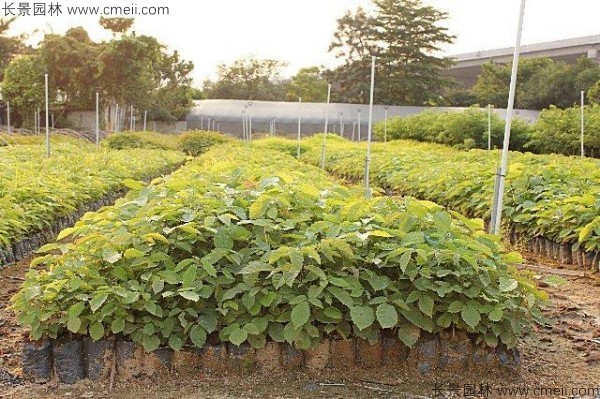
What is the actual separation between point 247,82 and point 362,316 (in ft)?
151

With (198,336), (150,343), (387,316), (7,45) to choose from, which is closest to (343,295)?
(387,316)

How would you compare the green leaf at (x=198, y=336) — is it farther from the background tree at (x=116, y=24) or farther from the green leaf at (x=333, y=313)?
the background tree at (x=116, y=24)

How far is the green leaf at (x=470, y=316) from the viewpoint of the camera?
11.4 feet

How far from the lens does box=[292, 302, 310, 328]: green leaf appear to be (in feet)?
11.1

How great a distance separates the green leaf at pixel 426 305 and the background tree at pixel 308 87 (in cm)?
4268

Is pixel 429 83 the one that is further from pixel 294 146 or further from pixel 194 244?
pixel 194 244

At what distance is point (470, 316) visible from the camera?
3514 millimetres

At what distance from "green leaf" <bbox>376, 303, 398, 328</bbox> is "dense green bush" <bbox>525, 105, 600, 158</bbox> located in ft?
54.5

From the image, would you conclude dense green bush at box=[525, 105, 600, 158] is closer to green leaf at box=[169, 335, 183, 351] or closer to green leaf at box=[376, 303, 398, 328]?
green leaf at box=[376, 303, 398, 328]

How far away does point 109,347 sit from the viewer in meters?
3.54

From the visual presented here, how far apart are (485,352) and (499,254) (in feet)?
2.00

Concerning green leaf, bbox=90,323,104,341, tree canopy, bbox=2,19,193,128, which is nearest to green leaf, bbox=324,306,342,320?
green leaf, bbox=90,323,104,341

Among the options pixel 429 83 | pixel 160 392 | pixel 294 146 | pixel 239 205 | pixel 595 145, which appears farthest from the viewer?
pixel 429 83

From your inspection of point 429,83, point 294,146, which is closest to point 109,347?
point 294,146
